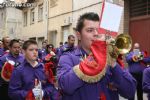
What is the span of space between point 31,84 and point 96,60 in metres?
2.41

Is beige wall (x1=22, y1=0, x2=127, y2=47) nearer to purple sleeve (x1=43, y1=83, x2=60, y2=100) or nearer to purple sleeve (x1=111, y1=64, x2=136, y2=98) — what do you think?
purple sleeve (x1=43, y1=83, x2=60, y2=100)

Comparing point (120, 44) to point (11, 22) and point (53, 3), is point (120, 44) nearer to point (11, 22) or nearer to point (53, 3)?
point (53, 3)

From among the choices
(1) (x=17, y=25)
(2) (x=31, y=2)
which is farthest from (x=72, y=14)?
(1) (x=17, y=25)

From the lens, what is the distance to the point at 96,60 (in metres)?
3.36

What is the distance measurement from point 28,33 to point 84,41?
101 feet

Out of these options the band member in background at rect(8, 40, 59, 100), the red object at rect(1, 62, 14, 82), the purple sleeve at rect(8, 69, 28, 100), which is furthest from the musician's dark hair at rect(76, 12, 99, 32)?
the red object at rect(1, 62, 14, 82)

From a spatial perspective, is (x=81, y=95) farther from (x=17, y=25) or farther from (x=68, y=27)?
(x=17, y=25)

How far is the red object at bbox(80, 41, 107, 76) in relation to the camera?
3.34 m

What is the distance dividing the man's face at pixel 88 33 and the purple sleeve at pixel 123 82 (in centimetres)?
31

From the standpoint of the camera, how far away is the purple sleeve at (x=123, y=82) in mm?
3414

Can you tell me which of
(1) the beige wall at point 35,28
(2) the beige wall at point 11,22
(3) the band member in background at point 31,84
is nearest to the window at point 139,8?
(3) the band member in background at point 31,84

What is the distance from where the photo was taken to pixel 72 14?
938 inches

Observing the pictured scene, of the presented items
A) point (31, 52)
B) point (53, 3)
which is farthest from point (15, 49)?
point (53, 3)

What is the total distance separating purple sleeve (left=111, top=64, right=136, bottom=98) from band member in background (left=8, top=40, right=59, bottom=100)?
2.11m
